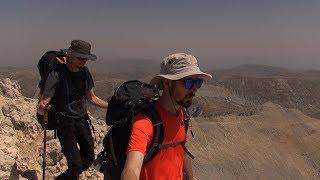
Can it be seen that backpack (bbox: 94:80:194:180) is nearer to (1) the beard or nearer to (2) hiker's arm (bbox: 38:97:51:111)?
(1) the beard

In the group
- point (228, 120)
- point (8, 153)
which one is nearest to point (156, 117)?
point (8, 153)

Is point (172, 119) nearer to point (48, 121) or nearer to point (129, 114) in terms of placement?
point (129, 114)

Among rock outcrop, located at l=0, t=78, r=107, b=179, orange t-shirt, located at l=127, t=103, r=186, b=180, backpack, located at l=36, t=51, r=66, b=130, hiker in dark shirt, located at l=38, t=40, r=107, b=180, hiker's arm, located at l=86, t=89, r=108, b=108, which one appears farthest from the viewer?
rock outcrop, located at l=0, t=78, r=107, b=179

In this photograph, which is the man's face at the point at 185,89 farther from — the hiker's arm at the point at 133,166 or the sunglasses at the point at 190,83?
the hiker's arm at the point at 133,166

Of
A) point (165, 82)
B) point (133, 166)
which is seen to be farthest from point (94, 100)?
point (133, 166)

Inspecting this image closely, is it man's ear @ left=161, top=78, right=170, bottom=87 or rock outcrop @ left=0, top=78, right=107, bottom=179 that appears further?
rock outcrop @ left=0, top=78, right=107, bottom=179

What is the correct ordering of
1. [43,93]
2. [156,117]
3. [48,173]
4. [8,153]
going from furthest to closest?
1. [48,173]
2. [8,153]
3. [43,93]
4. [156,117]

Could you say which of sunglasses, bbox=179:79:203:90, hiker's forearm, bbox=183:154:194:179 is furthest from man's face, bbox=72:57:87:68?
sunglasses, bbox=179:79:203:90
